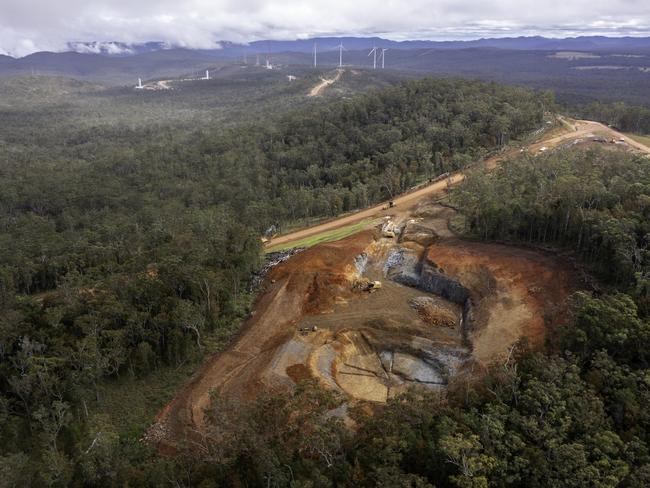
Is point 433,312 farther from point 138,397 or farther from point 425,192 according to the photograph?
point 425,192

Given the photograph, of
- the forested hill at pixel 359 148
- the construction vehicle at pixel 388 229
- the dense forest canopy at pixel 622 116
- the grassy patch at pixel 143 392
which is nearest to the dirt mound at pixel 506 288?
the construction vehicle at pixel 388 229

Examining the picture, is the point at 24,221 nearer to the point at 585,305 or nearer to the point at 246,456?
the point at 246,456

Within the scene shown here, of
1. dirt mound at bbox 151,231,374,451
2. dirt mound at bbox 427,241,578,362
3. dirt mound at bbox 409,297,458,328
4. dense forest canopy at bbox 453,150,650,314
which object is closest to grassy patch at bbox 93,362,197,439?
dirt mound at bbox 151,231,374,451

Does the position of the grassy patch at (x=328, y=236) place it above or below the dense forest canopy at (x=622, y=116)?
below

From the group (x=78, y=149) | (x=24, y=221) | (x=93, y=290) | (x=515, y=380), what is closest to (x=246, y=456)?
(x=515, y=380)

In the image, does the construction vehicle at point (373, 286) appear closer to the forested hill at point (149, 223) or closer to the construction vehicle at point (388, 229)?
the construction vehicle at point (388, 229)

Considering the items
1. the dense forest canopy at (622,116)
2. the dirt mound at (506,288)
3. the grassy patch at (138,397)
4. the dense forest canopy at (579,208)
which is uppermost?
the dense forest canopy at (622,116)

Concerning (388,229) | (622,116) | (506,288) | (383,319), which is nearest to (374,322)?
(383,319)
